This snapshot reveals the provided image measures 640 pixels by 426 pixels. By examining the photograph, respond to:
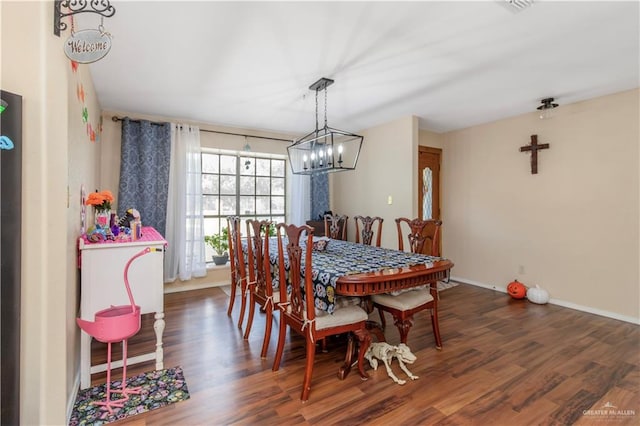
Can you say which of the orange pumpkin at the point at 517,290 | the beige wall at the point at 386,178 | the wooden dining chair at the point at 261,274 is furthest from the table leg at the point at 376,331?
the orange pumpkin at the point at 517,290

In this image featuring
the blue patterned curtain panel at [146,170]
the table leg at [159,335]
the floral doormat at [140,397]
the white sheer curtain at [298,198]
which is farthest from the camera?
the white sheer curtain at [298,198]

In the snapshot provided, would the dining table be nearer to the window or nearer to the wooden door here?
the window

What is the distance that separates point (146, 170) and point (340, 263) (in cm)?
317

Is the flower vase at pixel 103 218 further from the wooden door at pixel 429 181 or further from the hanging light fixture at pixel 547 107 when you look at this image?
the hanging light fixture at pixel 547 107

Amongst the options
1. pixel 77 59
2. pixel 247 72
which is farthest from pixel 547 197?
pixel 77 59

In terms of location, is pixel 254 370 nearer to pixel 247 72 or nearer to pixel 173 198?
pixel 247 72

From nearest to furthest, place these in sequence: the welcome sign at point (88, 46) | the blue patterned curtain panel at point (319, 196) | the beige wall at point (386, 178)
→ the welcome sign at point (88, 46), the beige wall at point (386, 178), the blue patterned curtain panel at point (319, 196)

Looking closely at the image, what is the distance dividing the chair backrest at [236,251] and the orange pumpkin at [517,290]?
3.50 metres

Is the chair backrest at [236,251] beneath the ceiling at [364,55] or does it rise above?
beneath

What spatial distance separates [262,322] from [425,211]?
3255mm

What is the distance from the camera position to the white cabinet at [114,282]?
200 cm

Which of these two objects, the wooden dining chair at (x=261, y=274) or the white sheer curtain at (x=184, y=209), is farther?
the white sheer curtain at (x=184, y=209)

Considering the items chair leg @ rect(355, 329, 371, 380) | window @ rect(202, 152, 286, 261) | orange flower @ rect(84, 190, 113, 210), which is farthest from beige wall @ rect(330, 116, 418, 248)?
orange flower @ rect(84, 190, 113, 210)

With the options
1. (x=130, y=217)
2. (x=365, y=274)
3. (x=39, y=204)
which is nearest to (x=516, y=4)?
(x=365, y=274)
